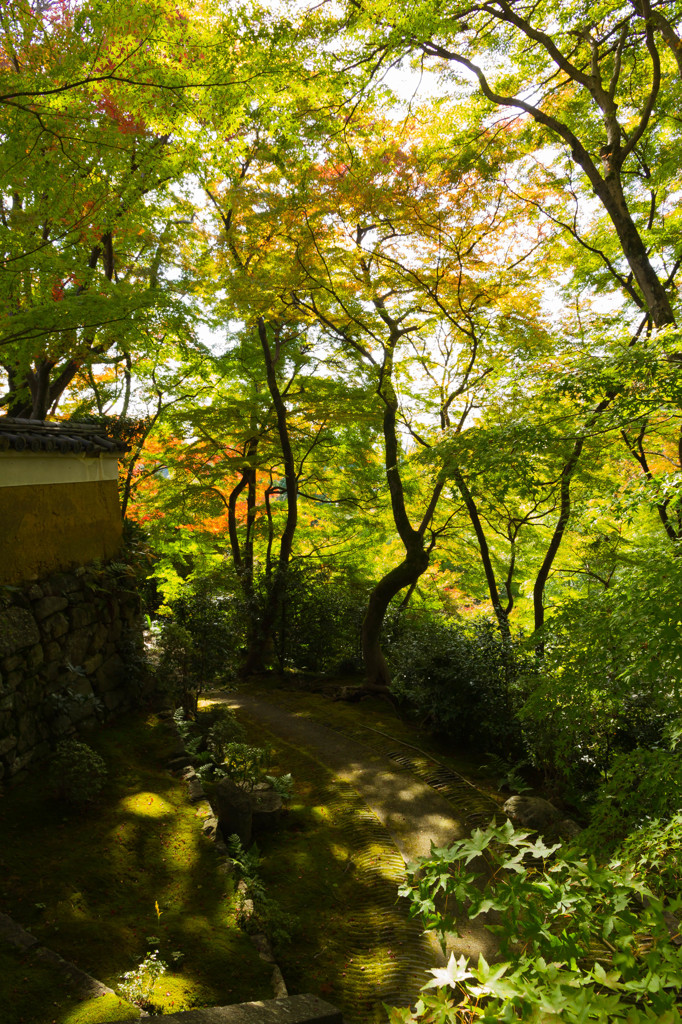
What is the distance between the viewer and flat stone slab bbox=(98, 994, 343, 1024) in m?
2.74

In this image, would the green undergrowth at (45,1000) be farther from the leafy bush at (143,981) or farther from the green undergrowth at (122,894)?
the leafy bush at (143,981)

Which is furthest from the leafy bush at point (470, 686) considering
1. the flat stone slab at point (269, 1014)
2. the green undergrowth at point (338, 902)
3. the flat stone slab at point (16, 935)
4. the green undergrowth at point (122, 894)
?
the flat stone slab at point (16, 935)

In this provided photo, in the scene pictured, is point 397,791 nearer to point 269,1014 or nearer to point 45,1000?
point 269,1014

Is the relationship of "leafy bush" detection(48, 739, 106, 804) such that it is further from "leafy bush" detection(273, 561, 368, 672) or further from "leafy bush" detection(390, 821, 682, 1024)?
"leafy bush" detection(273, 561, 368, 672)

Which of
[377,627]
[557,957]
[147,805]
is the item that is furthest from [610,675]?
[377,627]

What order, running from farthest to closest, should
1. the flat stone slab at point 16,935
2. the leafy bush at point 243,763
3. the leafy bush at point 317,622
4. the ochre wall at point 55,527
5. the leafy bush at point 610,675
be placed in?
the leafy bush at point 317,622
the leafy bush at point 243,763
the ochre wall at point 55,527
the leafy bush at point 610,675
the flat stone slab at point 16,935

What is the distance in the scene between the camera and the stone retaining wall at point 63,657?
505 cm

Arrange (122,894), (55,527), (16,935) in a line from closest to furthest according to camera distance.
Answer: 1. (16,935)
2. (122,894)
3. (55,527)

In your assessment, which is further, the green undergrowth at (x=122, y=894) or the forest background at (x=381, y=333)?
the forest background at (x=381, y=333)

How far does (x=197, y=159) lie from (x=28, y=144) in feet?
5.31

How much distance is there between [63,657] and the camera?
5.89m

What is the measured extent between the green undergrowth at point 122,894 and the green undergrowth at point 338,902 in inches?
19.8

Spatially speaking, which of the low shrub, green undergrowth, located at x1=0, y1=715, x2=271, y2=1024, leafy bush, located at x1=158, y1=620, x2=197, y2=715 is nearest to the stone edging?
green undergrowth, located at x1=0, y1=715, x2=271, y2=1024

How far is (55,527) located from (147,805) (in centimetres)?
289
